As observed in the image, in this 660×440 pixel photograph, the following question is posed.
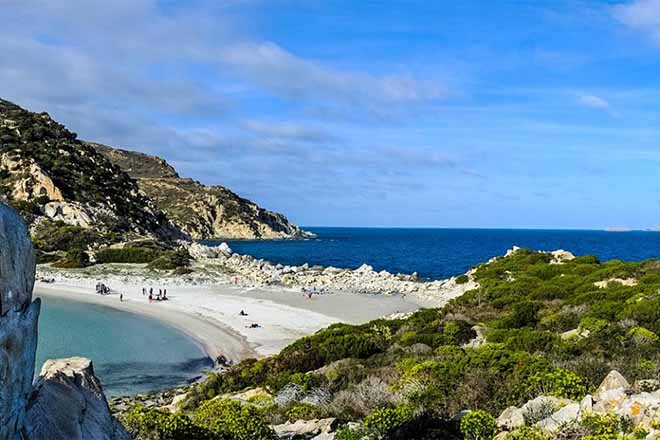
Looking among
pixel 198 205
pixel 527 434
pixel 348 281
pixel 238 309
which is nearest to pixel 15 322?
pixel 527 434

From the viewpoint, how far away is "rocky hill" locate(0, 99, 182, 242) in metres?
64.6

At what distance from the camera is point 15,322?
4617mm

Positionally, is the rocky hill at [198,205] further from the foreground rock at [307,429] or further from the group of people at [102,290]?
the foreground rock at [307,429]

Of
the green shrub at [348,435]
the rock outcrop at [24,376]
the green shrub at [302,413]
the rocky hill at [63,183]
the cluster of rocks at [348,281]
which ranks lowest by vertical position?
the cluster of rocks at [348,281]

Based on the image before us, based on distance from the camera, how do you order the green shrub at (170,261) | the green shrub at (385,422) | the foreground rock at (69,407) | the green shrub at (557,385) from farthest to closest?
the green shrub at (170,261), the green shrub at (557,385), the green shrub at (385,422), the foreground rock at (69,407)

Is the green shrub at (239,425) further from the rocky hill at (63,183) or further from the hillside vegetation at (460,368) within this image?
the rocky hill at (63,183)

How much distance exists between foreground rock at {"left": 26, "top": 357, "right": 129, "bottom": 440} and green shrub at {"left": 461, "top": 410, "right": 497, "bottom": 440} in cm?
481

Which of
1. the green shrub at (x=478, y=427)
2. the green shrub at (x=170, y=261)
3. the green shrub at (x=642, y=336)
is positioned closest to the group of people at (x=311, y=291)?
Result: the green shrub at (x=170, y=261)

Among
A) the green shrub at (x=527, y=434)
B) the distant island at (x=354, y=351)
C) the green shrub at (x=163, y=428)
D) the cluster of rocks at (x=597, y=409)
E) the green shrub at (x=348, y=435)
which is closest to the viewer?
the distant island at (x=354, y=351)

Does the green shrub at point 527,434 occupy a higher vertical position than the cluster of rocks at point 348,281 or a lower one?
higher

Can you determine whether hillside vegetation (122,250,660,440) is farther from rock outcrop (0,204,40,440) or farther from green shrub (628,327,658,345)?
rock outcrop (0,204,40,440)

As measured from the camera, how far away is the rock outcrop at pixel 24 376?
4.48 m

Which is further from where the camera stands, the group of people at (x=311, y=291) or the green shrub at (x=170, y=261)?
the green shrub at (x=170, y=261)

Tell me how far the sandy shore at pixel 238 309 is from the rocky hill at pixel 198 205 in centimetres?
8024
